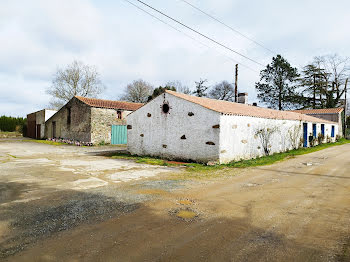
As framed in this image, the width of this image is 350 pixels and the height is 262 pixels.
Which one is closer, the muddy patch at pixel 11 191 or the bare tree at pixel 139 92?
the muddy patch at pixel 11 191

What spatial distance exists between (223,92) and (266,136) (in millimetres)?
35819

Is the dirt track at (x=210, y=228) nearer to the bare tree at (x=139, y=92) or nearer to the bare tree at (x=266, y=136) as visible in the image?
the bare tree at (x=266, y=136)

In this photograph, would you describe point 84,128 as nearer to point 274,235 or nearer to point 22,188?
point 22,188

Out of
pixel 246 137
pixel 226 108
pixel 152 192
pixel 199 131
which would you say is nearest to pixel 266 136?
pixel 246 137

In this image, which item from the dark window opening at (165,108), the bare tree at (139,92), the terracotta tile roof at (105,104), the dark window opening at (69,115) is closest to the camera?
the dark window opening at (165,108)

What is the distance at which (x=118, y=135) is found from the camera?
78.0ft

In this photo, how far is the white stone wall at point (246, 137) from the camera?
1038 centimetres

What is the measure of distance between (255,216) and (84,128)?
2134 centimetres

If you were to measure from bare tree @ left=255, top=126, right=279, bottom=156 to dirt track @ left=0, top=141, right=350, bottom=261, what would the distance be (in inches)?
274

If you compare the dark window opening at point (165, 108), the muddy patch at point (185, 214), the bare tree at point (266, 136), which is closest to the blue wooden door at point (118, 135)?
the dark window opening at point (165, 108)

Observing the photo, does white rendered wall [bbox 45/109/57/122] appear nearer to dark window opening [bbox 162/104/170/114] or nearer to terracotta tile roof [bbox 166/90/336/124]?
dark window opening [bbox 162/104/170/114]

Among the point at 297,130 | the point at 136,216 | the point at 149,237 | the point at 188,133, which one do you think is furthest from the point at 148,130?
the point at 297,130

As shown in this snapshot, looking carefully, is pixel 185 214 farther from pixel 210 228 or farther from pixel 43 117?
pixel 43 117

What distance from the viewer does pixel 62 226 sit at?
12.1 ft
